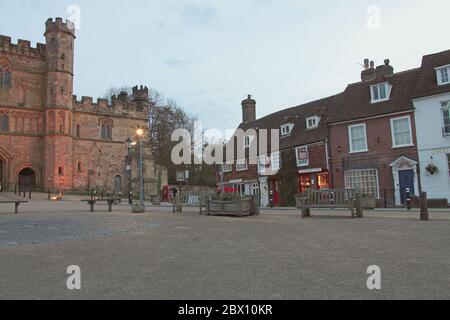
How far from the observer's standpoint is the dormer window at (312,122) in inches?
1254

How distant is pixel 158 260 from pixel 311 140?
83.1 feet

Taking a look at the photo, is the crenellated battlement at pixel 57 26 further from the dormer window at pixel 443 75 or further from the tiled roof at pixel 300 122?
the dormer window at pixel 443 75

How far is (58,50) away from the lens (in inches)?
1768

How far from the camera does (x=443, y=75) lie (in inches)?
950

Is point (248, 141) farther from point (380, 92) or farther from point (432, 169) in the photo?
point (432, 169)

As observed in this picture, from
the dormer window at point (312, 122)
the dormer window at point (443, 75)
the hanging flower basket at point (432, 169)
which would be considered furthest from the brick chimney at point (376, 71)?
the hanging flower basket at point (432, 169)

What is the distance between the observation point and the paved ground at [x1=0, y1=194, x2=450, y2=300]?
4703 mm

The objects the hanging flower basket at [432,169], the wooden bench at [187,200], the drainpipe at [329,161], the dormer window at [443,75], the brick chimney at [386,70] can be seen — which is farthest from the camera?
the brick chimney at [386,70]

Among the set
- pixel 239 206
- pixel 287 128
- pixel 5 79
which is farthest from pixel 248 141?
pixel 5 79

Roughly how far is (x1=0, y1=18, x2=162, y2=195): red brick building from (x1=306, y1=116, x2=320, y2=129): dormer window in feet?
89.8

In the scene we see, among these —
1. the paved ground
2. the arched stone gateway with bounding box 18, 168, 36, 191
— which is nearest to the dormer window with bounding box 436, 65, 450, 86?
the paved ground

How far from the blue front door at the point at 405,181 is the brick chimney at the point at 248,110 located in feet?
71.1

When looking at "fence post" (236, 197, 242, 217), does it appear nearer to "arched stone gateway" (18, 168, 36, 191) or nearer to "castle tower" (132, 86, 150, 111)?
"arched stone gateway" (18, 168, 36, 191)

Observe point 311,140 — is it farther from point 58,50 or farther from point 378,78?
point 58,50
